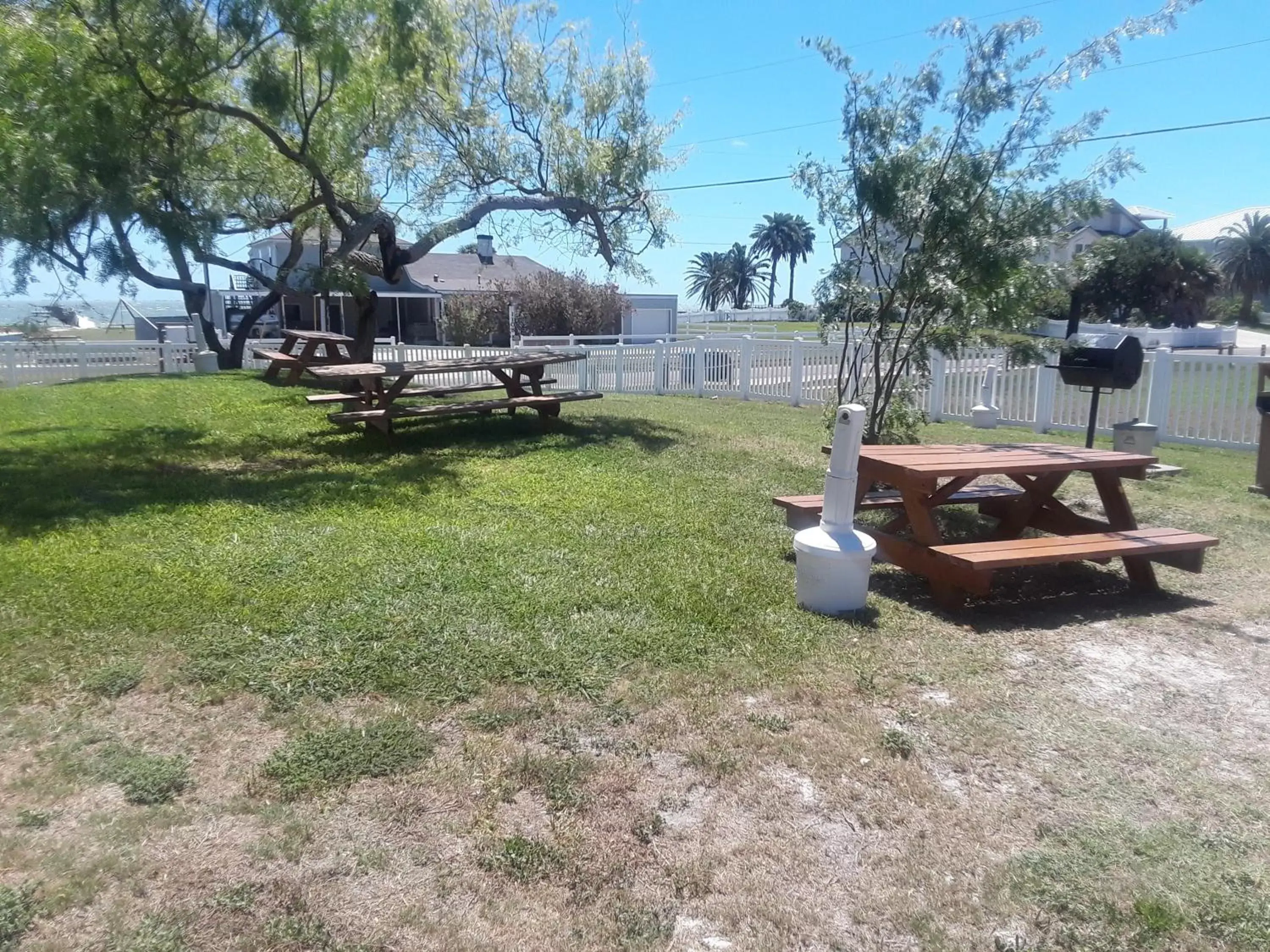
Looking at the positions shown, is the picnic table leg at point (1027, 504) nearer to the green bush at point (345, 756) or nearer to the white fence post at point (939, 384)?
the green bush at point (345, 756)

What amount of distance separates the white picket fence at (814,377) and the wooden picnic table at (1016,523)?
6.25 feet

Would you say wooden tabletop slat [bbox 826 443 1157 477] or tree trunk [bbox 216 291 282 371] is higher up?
tree trunk [bbox 216 291 282 371]

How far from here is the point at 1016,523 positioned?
22.2ft

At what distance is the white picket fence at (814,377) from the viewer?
11219 mm

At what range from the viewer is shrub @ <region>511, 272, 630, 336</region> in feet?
118

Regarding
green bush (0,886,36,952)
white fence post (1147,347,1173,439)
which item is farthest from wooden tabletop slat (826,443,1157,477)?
white fence post (1147,347,1173,439)

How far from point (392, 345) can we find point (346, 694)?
16521 mm

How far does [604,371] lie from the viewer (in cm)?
1816

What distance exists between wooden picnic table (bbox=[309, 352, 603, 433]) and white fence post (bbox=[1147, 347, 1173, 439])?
6.62 m

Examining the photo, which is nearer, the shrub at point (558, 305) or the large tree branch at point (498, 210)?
the large tree branch at point (498, 210)

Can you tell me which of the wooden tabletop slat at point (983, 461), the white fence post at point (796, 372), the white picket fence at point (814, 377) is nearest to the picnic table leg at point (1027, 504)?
the wooden tabletop slat at point (983, 461)

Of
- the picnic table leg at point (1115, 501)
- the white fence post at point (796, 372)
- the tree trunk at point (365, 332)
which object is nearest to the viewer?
the picnic table leg at point (1115, 501)

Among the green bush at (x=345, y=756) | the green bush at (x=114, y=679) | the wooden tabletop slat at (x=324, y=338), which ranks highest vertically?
the wooden tabletop slat at (x=324, y=338)

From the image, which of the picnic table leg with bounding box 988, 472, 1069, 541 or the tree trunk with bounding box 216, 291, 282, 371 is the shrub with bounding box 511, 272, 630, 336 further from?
the picnic table leg with bounding box 988, 472, 1069, 541
